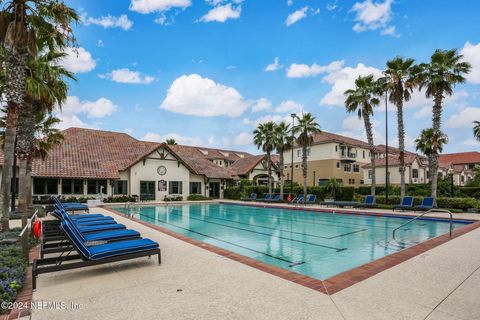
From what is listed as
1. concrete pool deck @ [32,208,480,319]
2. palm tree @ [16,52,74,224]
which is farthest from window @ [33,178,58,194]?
concrete pool deck @ [32,208,480,319]

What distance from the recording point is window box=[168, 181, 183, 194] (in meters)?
32.3

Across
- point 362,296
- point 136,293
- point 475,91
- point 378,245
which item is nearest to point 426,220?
point 378,245

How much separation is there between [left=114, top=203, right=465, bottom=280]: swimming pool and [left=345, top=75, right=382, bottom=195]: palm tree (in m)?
9.40

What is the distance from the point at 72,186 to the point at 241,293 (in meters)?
26.9

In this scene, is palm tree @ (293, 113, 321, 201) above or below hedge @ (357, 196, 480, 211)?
above

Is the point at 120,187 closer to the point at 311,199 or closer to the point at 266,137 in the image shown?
the point at 266,137

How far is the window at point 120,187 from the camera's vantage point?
28991 mm

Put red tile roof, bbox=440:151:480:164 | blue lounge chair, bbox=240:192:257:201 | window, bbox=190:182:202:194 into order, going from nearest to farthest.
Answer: blue lounge chair, bbox=240:192:257:201 → window, bbox=190:182:202:194 → red tile roof, bbox=440:151:480:164

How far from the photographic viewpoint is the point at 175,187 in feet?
107

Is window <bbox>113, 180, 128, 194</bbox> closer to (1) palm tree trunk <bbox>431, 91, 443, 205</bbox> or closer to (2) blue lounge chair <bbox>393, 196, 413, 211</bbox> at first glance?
(2) blue lounge chair <bbox>393, 196, 413, 211</bbox>

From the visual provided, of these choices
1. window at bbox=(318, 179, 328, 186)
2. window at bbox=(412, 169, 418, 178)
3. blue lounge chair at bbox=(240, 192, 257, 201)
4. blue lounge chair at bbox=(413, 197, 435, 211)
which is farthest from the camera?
window at bbox=(412, 169, 418, 178)

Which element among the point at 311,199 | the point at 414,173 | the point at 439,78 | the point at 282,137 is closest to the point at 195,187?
the point at 282,137

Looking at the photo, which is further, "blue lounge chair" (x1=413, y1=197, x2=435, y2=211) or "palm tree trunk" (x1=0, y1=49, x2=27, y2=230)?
"blue lounge chair" (x1=413, y1=197, x2=435, y2=211)

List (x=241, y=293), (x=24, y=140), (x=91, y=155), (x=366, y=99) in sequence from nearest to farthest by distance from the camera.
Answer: (x=241, y=293), (x=24, y=140), (x=366, y=99), (x=91, y=155)
